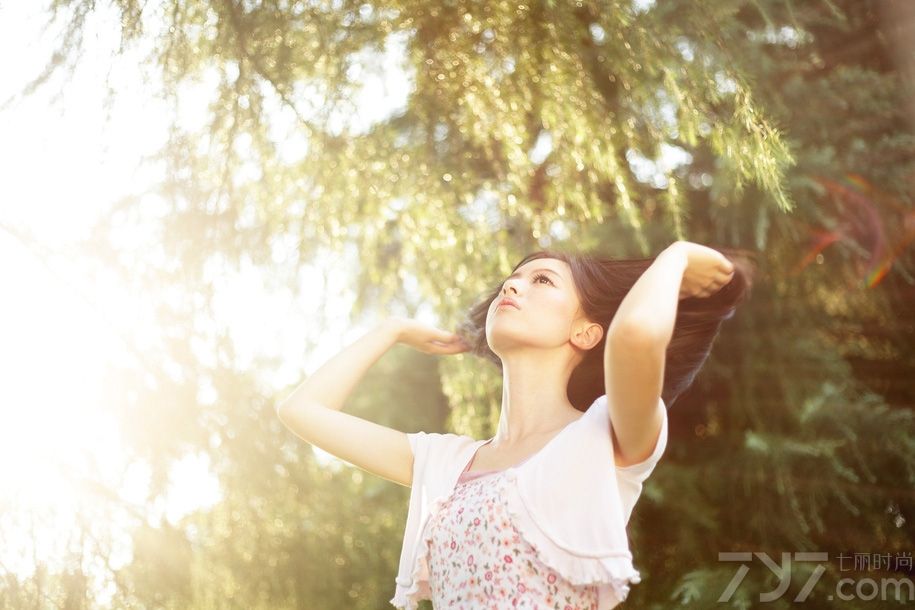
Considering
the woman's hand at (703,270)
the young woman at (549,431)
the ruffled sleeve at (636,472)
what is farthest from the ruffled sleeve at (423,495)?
the woman's hand at (703,270)

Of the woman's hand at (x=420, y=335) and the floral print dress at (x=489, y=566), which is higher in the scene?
the woman's hand at (x=420, y=335)

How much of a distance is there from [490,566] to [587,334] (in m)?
0.55

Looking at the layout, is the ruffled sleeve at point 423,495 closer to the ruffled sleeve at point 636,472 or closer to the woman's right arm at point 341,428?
→ the woman's right arm at point 341,428

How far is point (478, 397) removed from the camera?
291cm

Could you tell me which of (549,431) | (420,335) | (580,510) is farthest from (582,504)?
(420,335)

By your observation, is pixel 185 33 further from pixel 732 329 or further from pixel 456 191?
pixel 732 329

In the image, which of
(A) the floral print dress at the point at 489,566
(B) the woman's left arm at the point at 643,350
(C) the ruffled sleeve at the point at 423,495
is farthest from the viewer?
(C) the ruffled sleeve at the point at 423,495

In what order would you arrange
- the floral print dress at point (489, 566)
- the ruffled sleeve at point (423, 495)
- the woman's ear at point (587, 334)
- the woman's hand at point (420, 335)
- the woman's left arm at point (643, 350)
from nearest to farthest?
the woman's left arm at point (643, 350)
the floral print dress at point (489, 566)
the ruffled sleeve at point (423, 495)
the woman's ear at point (587, 334)
the woman's hand at point (420, 335)

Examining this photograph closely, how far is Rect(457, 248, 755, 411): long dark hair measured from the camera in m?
1.73

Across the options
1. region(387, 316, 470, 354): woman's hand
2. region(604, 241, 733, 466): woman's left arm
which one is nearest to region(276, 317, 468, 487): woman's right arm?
region(387, 316, 470, 354): woman's hand

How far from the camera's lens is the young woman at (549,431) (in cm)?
140

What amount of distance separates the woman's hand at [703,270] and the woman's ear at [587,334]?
0.69 feet

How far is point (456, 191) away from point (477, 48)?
482 mm

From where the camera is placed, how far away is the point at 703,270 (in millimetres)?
1568
